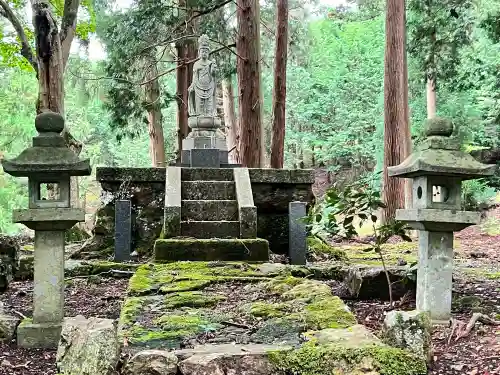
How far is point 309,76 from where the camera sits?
2997cm

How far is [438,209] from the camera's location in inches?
191

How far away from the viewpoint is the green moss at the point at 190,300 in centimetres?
464

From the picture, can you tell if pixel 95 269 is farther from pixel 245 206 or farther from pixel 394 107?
pixel 394 107

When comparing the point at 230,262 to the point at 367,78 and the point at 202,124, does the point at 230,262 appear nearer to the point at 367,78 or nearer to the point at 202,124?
the point at 202,124

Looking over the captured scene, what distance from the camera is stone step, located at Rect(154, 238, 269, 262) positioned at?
7168 mm

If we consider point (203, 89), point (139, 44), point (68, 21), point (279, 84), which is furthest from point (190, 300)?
point (139, 44)

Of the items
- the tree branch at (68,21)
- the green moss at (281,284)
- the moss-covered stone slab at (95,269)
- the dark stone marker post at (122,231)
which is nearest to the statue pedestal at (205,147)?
the dark stone marker post at (122,231)

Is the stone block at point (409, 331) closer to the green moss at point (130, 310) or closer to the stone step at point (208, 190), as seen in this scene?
the green moss at point (130, 310)

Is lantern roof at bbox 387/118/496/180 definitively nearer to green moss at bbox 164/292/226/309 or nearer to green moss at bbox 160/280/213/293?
green moss at bbox 164/292/226/309

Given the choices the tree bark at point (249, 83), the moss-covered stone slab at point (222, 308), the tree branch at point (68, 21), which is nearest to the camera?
the moss-covered stone slab at point (222, 308)

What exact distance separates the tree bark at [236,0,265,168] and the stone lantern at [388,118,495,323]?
8.63 meters

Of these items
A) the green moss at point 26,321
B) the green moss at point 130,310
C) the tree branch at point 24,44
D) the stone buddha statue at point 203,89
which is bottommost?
the green moss at point 26,321

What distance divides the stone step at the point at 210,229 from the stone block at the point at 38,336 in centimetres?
344

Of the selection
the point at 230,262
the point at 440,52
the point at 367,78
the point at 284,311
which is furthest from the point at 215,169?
the point at 367,78
